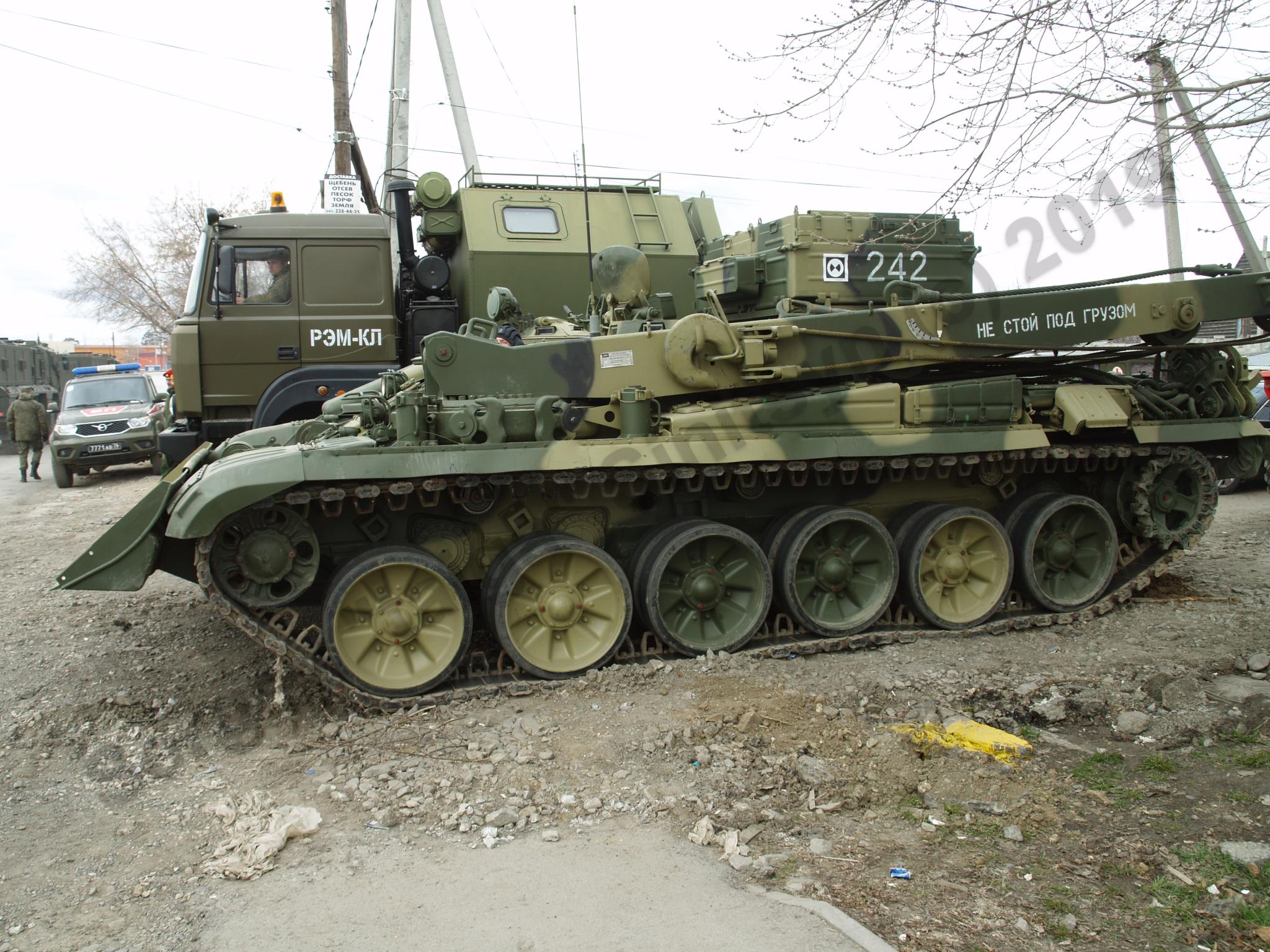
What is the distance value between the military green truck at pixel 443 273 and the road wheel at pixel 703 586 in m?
1.51

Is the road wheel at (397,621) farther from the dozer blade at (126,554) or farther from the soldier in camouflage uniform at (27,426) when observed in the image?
the soldier in camouflage uniform at (27,426)

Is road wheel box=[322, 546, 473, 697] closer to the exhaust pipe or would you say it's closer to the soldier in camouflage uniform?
the exhaust pipe

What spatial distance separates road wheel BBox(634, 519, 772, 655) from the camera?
21.7 feet

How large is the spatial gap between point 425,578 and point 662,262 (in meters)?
7.33

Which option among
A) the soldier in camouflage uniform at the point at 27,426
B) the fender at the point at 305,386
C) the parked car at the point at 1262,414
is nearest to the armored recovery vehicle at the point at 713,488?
the fender at the point at 305,386

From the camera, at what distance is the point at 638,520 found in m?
6.99

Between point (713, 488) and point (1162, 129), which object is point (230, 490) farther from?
point (1162, 129)

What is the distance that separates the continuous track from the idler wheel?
0.27 feet

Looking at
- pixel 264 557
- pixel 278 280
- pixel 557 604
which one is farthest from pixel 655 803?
pixel 278 280

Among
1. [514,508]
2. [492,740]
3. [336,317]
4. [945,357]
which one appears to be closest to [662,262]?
[336,317]

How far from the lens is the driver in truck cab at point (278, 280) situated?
10430 mm

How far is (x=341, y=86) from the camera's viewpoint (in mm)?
18406

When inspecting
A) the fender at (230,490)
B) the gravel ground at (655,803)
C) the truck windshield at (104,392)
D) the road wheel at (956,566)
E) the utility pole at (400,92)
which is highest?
the utility pole at (400,92)

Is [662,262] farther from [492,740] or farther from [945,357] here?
[492,740]
